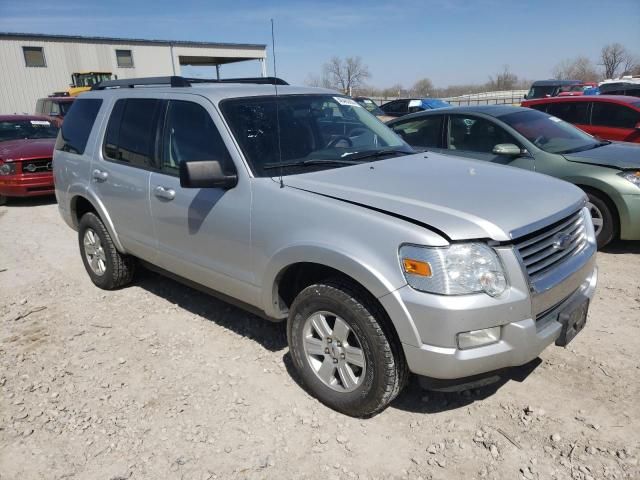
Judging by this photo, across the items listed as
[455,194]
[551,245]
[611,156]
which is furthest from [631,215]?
[455,194]

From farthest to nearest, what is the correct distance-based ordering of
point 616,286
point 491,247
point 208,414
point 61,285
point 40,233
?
point 40,233 → point 61,285 → point 616,286 → point 208,414 → point 491,247

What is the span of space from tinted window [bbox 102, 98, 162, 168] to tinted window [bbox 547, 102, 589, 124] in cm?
703

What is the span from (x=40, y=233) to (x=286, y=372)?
17.9 feet

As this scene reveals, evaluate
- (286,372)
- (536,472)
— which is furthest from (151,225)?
(536,472)

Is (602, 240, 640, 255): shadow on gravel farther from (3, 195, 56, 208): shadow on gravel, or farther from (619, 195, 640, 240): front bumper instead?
(3, 195, 56, 208): shadow on gravel

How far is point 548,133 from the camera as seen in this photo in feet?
20.6

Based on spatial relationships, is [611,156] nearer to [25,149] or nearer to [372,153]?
[372,153]

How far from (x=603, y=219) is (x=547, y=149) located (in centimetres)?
103

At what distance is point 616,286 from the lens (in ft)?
15.4

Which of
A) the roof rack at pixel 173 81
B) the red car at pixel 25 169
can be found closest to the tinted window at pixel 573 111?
the roof rack at pixel 173 81

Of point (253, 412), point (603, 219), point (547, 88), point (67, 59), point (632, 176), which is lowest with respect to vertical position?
point (253, 412)

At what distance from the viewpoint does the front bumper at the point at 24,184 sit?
887 centimetres

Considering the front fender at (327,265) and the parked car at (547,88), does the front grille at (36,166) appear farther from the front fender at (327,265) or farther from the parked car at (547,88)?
the parked car at (547,88)

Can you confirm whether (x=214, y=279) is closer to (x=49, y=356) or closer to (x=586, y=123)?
(x=49, y=356)
